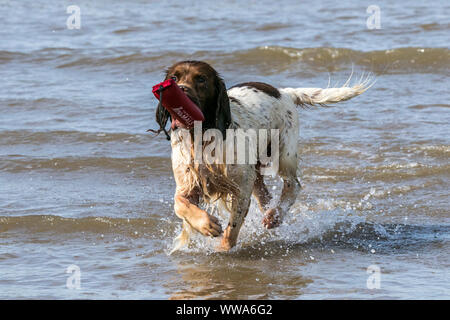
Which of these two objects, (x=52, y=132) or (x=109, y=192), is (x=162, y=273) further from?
(x=52, y=132)

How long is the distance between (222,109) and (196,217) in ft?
2.55

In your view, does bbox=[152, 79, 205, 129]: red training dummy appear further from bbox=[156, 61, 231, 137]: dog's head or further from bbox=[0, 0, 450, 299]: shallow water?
A: bbox=[0, 0, 450, 299]: shallow water

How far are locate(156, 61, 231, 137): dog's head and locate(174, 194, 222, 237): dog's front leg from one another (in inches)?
23.3

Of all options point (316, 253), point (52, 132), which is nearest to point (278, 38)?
point (52, 132)

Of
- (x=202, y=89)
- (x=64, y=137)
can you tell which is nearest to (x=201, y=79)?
(x=202, y=89)

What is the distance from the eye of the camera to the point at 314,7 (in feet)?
58.1

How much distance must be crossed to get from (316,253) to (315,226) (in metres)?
0.60

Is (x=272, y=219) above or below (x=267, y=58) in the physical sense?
below

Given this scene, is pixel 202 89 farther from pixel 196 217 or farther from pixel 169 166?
pixel 169 166

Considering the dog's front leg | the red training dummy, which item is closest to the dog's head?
the red training dummy

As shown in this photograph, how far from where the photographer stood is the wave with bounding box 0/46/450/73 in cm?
1316

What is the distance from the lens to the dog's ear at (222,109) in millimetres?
5449

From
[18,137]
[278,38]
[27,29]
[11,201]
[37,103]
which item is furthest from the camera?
[27,29]

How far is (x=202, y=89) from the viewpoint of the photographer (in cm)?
535
